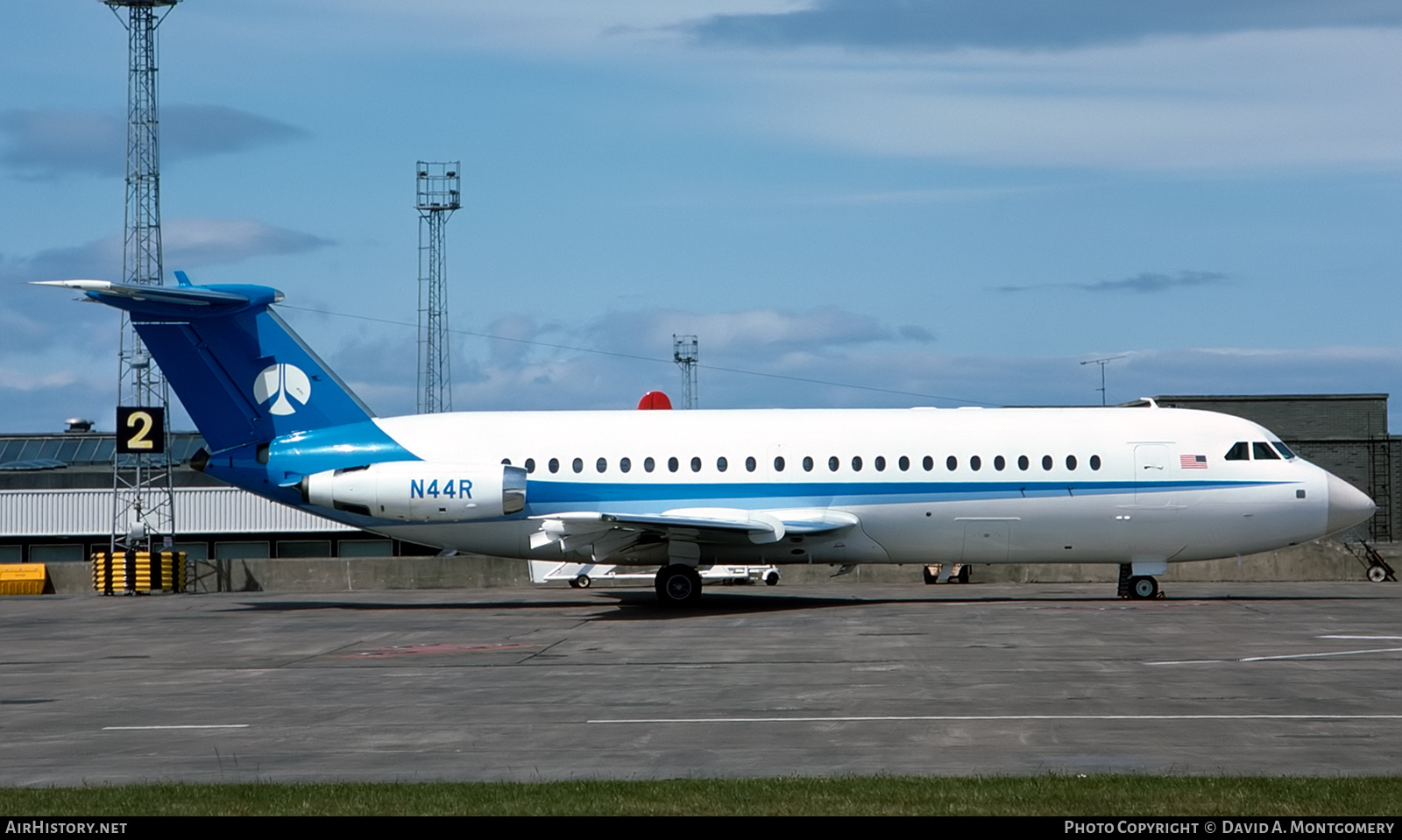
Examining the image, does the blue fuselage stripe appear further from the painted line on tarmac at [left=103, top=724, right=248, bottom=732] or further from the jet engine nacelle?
the painted line on tarmac at [left=103, top=724, right=248, bottom=732]

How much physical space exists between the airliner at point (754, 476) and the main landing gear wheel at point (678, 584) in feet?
0.11

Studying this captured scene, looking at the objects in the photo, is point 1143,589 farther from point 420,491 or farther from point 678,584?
point 420,491

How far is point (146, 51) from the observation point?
43.6 m

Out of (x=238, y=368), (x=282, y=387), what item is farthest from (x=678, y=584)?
(x=238, y=368)

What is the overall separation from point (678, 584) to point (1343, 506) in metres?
13.3

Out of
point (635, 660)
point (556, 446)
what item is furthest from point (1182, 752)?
point (556, 446)

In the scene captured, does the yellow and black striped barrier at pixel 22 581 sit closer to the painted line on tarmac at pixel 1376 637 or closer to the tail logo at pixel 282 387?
the tail logo at pixel 282 387

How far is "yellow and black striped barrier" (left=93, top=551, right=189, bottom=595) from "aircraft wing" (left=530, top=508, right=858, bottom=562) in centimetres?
1483

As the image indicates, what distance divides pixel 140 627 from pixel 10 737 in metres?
14.2

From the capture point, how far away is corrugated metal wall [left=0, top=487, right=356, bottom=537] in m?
52.8

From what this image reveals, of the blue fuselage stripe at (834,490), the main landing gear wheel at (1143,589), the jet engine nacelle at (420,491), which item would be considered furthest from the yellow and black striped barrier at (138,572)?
the main landing gear wheel at (1143,589)

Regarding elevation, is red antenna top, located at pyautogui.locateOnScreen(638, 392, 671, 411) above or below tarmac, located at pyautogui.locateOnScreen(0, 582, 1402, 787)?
above

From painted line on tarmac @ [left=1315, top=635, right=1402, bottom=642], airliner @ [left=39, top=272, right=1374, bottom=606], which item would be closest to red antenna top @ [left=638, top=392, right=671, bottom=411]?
airliner @ [left=39, top=272, right=1374, bottom=606]

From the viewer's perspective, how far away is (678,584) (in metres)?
28.9
